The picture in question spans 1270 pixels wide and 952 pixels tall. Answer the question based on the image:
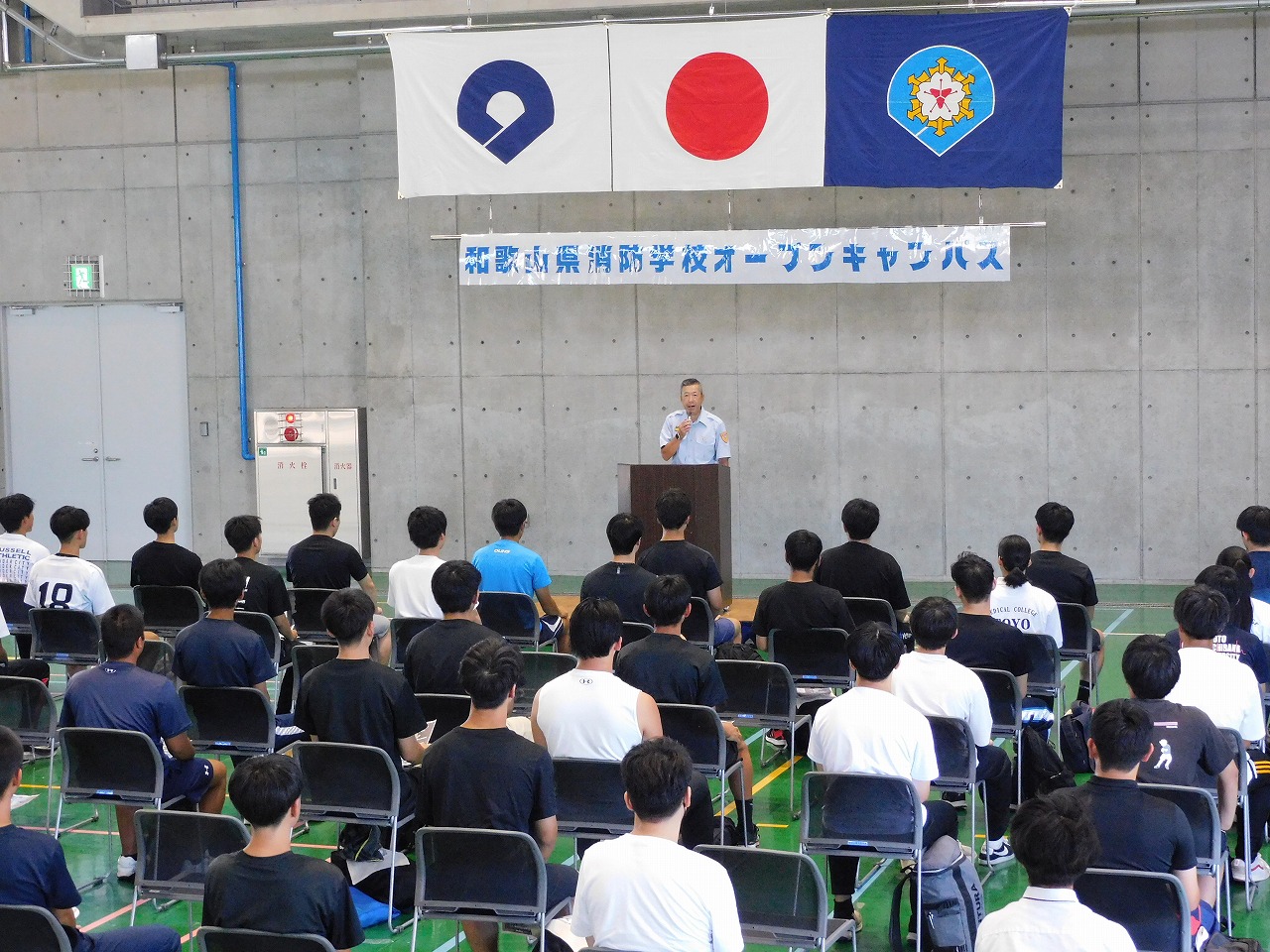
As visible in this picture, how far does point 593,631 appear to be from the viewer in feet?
15.5

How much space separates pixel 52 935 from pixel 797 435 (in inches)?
377

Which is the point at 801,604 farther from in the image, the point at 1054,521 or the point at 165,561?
the point at 165,561

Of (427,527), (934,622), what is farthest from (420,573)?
(934,622)

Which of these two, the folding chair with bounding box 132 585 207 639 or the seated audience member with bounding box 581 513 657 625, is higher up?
the seated audience member with bounding box 581 513 657 625

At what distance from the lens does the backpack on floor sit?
14.6 ft

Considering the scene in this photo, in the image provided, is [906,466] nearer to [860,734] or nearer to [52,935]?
[860,734]

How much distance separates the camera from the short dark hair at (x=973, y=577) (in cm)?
576

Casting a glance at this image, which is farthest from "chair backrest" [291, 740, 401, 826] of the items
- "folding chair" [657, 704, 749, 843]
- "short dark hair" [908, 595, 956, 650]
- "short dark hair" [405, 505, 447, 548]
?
"short dark hair" [405, 505, 447, 548]

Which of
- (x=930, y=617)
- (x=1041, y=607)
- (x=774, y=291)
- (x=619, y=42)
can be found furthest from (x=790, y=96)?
(x=930, y=617)

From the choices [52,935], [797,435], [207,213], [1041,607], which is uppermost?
[207,213]

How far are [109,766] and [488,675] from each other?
6.09 feet

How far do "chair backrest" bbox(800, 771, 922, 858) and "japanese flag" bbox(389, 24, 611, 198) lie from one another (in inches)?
284

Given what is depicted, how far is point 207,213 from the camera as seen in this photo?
13.7m

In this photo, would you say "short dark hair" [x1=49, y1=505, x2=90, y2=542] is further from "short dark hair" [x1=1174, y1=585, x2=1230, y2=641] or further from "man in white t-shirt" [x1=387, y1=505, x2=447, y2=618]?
"short dark hair" [x1=1174, y1=585, x2=1230, y2=641]
